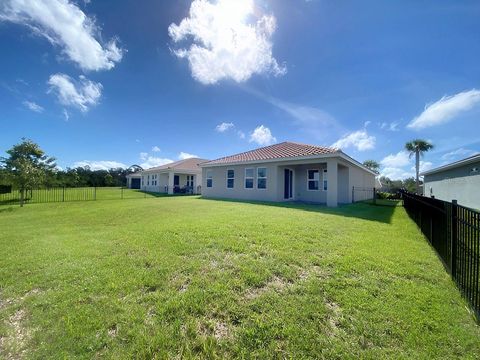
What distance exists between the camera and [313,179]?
15820 millimetres

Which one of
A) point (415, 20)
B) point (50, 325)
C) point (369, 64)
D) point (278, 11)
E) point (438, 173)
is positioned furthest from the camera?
point (438, 173)

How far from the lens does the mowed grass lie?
86.1 inches

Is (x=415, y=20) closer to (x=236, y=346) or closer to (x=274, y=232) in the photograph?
(x=274, y=232)

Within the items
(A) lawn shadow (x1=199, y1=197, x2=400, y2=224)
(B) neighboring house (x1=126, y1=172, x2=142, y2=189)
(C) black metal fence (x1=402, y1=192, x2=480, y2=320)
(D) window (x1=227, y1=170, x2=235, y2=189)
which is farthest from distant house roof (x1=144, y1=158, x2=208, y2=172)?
(C) black metal fence (x1=402, y1=192, x2=480, y2=320)

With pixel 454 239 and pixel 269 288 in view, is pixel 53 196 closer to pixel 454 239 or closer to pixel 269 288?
pixel 269 288

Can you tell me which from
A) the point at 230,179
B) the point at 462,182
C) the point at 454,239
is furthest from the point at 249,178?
the point at 462,182

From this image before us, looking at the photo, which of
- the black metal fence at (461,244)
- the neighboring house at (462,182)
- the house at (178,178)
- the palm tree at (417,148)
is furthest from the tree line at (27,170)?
the palm tree at (417,148)

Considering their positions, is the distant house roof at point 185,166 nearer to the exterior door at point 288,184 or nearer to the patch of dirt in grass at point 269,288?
the exterior door at point 288,184

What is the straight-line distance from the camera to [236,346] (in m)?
2.19

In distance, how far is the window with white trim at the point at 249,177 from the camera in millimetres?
16547

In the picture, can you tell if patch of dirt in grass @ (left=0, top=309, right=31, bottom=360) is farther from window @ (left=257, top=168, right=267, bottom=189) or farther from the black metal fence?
window @ (left=257, top=168, right=267, bottom=189)

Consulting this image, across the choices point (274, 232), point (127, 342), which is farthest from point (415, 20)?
point (127, 342)

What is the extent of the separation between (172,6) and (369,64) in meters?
9.15

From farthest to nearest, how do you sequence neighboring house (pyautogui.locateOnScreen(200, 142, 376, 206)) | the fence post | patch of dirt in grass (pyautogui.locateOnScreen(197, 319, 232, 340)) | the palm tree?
the palm tree < neighboring house (pyautogui.locateOnScreen(200, 142, 376, 206)) < the fence post < patch of dirt in grass (pyautogui.locateOnScreen(197, 319, 232, 340))
